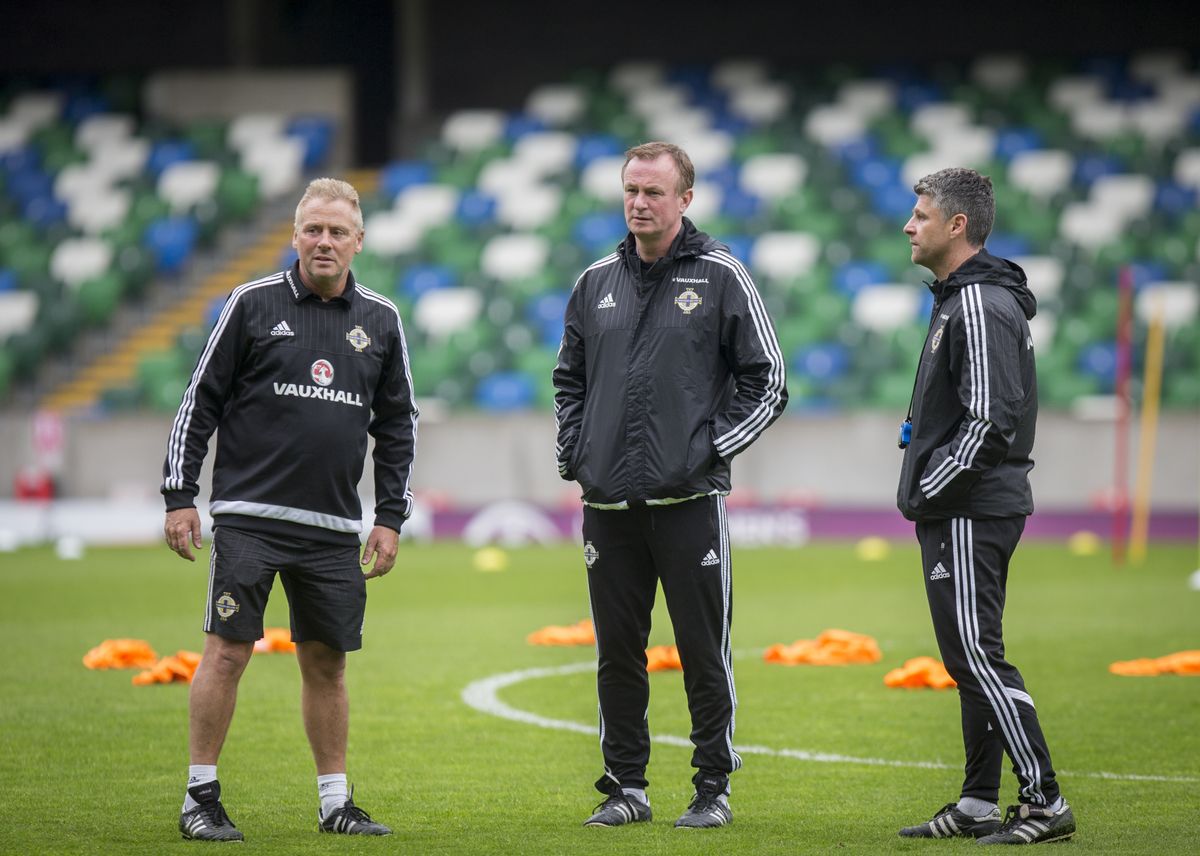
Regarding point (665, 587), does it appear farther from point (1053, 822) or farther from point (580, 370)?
point (1053, 822)

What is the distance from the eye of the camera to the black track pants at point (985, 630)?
5848 mm

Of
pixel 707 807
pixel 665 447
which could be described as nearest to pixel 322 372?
pixel 665 447

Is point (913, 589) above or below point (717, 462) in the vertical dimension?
below

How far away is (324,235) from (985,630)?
2.61 metres

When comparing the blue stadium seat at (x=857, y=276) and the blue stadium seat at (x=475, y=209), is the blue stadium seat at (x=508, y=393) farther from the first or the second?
the blue stadium seat at (x=857, y=276)

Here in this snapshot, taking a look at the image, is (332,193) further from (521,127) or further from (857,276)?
(521,127)

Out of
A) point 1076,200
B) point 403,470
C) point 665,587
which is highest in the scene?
point 1076,200

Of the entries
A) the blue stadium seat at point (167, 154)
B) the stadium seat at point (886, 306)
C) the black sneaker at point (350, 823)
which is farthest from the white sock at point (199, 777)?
the blue stadium seat at point (167, 154)

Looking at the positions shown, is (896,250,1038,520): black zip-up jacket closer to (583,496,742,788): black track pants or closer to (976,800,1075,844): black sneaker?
(583,496,742,788): black track pants

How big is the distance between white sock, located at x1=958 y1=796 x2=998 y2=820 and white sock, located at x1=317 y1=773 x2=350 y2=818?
2.13 metres

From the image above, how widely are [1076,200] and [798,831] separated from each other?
22.1 meters

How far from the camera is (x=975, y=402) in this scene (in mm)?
5797

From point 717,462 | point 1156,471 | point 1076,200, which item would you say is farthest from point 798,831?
point 1076,200

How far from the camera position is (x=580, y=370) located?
6508mm
